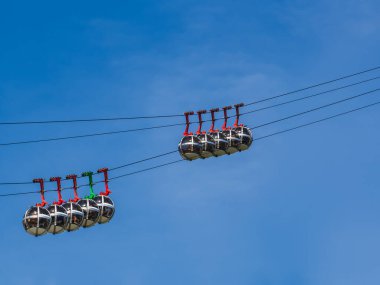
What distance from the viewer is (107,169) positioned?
94625 millimetres

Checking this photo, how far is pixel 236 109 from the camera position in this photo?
97500 millimetres

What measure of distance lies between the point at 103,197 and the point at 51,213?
3.36 m

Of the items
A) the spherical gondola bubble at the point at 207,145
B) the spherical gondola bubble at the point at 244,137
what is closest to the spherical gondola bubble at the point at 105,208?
the spherical gondola bubble at the point at 207,145

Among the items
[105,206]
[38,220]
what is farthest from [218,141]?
[38,220]

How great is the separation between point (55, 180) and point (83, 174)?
4.90 ft

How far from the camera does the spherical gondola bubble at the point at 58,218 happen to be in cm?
9262

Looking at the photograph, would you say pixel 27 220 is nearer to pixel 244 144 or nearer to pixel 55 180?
pixel 55 180

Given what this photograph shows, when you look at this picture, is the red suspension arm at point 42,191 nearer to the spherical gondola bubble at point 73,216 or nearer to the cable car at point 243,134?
the spherical gondola bubble at point 73,216

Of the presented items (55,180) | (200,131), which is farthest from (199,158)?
(55,180)

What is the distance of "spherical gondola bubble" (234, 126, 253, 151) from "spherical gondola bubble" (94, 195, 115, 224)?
6.57 metres

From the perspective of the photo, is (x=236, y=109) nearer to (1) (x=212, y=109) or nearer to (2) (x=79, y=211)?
(1) (x=212, y=109)

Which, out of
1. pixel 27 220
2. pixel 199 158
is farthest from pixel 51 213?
pixel 199 158

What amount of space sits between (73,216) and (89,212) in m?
1.19

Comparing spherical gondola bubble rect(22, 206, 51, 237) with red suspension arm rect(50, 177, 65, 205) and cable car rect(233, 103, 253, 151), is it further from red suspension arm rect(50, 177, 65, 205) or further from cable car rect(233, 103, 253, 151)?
cable car rect(233, 103, 253, 151)
